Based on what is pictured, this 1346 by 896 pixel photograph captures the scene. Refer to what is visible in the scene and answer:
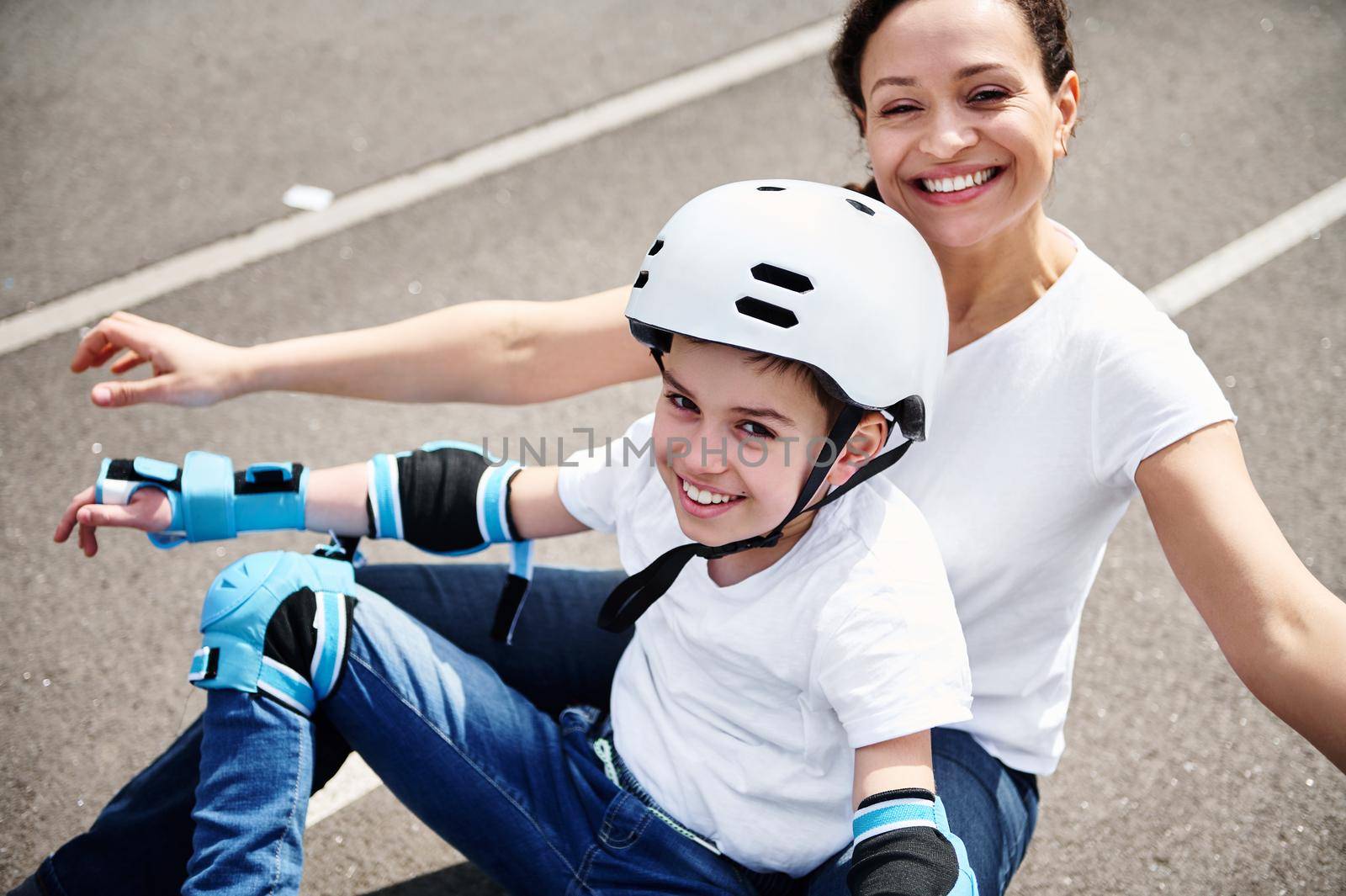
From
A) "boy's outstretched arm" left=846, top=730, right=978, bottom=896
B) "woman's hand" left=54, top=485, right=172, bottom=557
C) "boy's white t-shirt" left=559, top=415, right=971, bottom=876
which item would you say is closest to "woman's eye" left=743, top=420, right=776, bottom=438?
"boy's white t-shirt" left=559, top=415, right=971, bottom=876

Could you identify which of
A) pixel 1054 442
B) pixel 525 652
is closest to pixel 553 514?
pixel 525 652

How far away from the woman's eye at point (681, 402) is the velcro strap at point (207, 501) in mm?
1002

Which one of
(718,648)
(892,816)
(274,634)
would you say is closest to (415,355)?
(274,634)

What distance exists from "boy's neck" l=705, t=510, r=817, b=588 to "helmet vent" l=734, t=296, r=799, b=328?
38 cm

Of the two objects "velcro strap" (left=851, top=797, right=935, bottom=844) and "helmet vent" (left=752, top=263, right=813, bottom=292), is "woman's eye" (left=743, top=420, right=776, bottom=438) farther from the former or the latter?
"velcro strap" (left=851, top=797, right=935, bottom=844)

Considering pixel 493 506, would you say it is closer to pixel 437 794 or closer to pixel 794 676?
pixel 437 794

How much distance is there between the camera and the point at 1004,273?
2396mm

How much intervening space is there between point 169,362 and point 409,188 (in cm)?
257

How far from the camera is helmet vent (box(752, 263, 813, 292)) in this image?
2.07m

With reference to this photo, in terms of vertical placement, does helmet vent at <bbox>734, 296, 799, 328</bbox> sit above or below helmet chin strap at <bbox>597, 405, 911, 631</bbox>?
above

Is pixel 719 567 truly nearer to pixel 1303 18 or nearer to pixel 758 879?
pixel 758 879

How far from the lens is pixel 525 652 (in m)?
2.60

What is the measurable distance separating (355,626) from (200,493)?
1.75 feet

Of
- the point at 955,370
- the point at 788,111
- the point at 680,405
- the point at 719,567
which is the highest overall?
the point at 680,405
